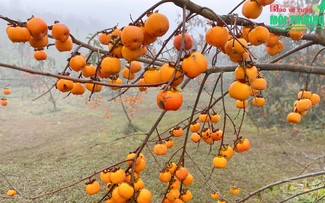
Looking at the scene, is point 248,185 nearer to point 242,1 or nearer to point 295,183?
point 295,183

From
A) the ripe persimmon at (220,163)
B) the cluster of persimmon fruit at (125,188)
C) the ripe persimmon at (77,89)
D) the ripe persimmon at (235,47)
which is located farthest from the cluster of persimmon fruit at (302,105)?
the ripe persimmon at (77,89)

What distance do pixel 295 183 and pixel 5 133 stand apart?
405 inches

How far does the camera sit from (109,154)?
833 centimetres

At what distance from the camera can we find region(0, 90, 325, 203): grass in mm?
6270

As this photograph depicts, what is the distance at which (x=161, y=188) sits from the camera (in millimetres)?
6184

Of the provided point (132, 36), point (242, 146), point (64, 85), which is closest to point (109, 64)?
point (132, 36)

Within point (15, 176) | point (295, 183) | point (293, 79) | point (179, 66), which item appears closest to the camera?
point (179, 66)

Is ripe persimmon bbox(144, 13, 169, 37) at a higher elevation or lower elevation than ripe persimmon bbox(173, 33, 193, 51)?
higher

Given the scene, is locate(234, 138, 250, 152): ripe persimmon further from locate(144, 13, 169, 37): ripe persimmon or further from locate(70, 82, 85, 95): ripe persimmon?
locate(144, 13, 169, 37): ripe persimmon

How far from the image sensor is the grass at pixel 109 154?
6.27 meters

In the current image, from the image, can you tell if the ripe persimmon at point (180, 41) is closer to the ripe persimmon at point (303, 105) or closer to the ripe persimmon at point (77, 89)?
the ripe persimmon at point (77, 89)

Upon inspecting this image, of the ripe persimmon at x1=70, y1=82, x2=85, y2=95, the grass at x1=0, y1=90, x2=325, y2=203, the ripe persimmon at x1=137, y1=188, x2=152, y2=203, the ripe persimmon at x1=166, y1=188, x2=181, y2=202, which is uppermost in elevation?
the ripe persimmon at x1=70, y1=82, x2=85, y2=95

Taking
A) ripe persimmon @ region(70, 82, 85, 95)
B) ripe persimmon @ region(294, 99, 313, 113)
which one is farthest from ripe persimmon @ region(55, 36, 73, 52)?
ripe persimmon @ region(294, 99, 313, 113)

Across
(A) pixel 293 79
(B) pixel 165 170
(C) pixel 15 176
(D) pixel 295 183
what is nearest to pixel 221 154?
(B) pixel 165 170
